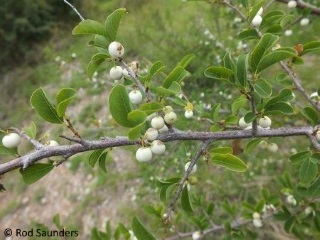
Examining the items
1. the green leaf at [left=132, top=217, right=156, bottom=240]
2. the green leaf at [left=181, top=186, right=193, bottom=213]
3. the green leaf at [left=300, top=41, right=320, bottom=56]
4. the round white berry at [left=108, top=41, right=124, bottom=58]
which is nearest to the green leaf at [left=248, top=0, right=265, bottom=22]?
the green leaf at [left=300, top=41, right=320, bottom=56]

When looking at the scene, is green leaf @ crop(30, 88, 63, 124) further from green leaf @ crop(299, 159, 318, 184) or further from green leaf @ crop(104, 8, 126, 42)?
green leaf @ crop(299, 159, 318, 184)

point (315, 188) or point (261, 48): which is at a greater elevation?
point (261, 48)

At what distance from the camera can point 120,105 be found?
745 millimetres

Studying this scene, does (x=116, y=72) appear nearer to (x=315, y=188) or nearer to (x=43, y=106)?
(x=43, y=106)

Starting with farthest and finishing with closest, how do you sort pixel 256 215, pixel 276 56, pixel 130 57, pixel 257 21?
1. pixel 130 57
2. pixel 256 215
3. pixel 257 21
4. pixel 276 56

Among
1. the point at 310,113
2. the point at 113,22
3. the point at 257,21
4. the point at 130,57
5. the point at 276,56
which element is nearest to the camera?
the point at 276,56

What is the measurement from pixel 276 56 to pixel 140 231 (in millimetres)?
488

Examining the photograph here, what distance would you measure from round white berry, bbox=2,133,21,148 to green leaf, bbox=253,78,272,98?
52cm

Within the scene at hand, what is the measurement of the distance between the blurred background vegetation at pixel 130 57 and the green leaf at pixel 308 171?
1.00ft

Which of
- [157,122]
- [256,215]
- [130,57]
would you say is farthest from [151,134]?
[130,57]

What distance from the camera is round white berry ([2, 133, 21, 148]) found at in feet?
2.67

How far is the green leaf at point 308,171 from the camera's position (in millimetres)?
962

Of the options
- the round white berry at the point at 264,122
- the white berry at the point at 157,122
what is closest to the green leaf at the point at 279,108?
the round white berry at the point at 264,122

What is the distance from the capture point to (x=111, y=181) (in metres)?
3.17
